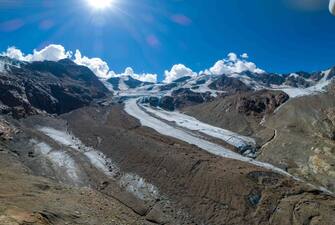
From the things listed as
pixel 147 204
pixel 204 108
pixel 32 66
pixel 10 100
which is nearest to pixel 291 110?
pixel 204 108

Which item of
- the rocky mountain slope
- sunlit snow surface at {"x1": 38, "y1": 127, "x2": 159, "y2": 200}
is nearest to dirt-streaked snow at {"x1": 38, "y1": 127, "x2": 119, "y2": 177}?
sunlit snow surface at {"x1": 38, "y1": 127, "x2": 159, "y2": 200}

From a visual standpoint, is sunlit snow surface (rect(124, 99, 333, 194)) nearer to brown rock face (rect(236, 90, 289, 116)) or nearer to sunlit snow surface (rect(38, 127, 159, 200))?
sunlit snow surface (rect(38, 127, 159, 200))

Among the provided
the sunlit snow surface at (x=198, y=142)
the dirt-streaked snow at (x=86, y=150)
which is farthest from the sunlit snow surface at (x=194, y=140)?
the dirt-streaked snow at (x=86, y=150)

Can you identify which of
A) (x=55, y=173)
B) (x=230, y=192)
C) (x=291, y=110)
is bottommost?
(x=55, y=173)

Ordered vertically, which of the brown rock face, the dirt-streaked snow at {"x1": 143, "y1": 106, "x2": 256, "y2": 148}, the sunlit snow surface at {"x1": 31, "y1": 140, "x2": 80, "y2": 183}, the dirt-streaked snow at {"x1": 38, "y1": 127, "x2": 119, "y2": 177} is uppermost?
the brown rock face

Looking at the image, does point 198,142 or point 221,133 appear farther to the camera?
point 221,133

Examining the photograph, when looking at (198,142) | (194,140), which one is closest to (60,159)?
(198,142)

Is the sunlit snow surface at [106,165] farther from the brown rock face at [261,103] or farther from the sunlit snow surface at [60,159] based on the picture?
the brown rock face at [261,103]

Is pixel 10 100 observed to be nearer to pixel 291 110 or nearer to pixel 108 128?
pixel 108 128

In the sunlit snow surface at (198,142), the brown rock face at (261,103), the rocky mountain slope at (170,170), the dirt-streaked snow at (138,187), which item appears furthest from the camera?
the brown rock face at (261,103)

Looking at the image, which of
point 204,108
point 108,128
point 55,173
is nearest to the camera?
point 55,173

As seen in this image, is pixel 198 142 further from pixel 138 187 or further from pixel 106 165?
pixel 138 187
